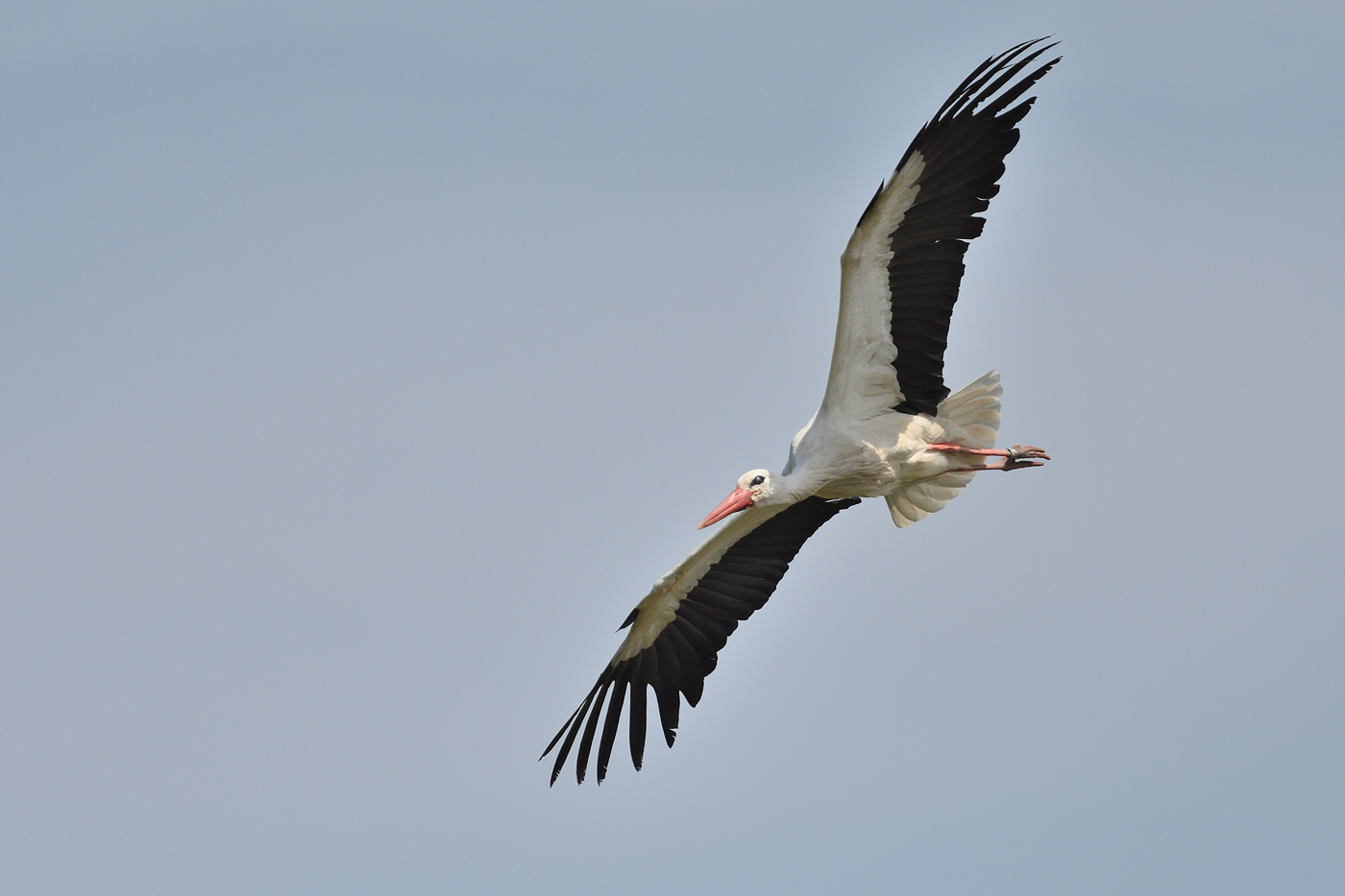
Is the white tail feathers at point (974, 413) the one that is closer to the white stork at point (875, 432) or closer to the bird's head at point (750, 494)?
the white stork at point (875, 432)

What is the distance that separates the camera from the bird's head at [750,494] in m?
11.9

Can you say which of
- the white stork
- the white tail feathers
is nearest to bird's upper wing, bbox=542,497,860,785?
the white stork

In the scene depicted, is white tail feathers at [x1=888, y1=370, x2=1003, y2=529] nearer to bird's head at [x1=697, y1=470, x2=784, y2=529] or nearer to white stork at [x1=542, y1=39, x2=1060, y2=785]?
white stork at [x1=542, y1=39, x2=1060, y2=785]

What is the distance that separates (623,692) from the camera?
41.7 feet

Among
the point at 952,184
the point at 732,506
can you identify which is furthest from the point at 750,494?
the point at 952,184

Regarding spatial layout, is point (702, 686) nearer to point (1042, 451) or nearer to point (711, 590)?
point (711, 590)

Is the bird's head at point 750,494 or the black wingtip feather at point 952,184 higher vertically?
the black wingtip feather at point 952,184

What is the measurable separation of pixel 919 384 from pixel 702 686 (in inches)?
112

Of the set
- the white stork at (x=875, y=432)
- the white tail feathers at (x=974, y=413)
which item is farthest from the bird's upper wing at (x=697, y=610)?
the white tail feathers at (x=974, y=413)

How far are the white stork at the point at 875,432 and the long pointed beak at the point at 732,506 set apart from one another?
12 millimetres

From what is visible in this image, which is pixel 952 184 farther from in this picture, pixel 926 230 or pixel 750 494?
pixel 750 494

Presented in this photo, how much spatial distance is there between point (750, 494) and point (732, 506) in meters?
0.17

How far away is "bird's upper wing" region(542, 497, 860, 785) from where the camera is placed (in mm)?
12648

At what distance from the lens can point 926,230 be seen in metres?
11.1
